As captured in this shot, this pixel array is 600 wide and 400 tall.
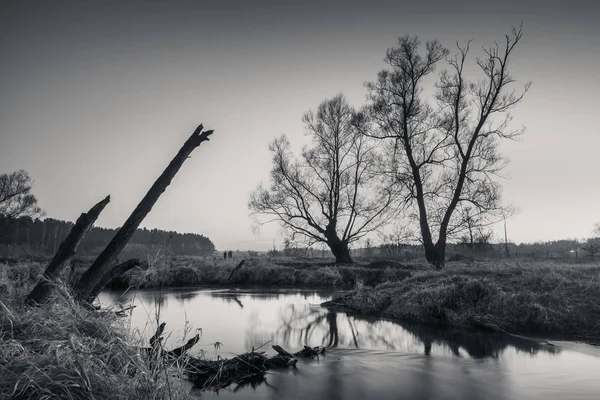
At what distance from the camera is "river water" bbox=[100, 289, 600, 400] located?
4887mm

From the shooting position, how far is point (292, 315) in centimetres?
1145

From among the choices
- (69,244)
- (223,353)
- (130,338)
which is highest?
(69,244)

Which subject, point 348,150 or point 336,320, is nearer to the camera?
point 336,320

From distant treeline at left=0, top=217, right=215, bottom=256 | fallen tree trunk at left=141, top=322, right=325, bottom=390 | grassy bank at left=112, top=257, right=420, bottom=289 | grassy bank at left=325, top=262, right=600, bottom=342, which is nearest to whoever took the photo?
fallen tree trunk at left=141, top=322, right=325, bottom=390

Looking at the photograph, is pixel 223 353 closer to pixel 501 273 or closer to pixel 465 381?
pixel 465 381

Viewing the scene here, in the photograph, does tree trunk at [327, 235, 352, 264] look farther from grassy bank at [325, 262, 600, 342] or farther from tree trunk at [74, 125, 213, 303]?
tree trunk at [74, 125, 213, 303]

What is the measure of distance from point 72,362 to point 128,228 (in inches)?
96.2

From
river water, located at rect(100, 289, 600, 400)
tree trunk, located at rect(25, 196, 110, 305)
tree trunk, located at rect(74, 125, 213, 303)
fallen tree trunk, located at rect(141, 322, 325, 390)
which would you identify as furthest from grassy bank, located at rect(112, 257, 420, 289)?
tree trunk, located at rect(25, 196, 110, 305)

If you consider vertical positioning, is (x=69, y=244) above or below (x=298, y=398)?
above

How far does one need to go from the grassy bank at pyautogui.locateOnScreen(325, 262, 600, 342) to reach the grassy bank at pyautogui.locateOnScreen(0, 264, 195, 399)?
7.60 meters

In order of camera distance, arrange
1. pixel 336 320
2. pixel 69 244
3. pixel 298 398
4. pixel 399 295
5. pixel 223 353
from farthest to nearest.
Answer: pixel 399 295 → pixel 336 320 → pixel 223 353 → pixel 69 244 → pixel 298 398

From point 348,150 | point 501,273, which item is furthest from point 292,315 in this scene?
point 348,150

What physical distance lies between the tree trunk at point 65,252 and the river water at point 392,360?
874 mm

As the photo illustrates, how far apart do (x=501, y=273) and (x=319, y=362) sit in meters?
7.89
